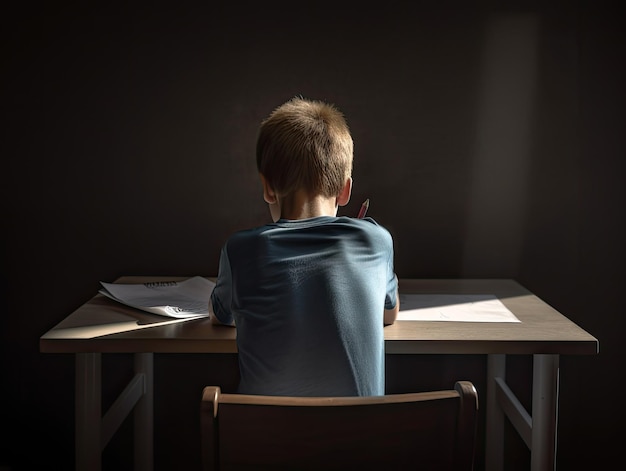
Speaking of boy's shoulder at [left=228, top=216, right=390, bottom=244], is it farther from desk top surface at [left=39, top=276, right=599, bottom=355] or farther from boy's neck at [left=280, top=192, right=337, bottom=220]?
desk top surface at [left=39, top=276, right=599, bottom=355]

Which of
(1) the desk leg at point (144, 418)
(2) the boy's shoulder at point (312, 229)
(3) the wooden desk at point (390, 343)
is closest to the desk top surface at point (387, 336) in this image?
(3) the wooden desk at point (390, 343)

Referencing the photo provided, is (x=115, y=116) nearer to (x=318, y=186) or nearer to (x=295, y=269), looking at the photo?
(x=318, y=186)

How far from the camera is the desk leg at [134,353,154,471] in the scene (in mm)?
1934

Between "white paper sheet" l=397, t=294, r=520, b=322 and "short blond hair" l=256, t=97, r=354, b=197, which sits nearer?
"short blond hair" l=256, t=97, r=354, b=197

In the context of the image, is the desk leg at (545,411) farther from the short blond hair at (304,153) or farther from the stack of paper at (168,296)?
the stack of paper at (168,296)

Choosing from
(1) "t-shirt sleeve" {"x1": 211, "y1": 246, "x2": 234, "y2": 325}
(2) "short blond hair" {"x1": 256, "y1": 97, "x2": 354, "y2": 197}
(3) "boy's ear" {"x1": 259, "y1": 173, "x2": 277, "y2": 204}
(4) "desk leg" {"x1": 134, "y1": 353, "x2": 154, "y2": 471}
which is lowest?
(4) "desk leg" {"x1": 134, "y1": 353, "x2": 154, "y2": 471}

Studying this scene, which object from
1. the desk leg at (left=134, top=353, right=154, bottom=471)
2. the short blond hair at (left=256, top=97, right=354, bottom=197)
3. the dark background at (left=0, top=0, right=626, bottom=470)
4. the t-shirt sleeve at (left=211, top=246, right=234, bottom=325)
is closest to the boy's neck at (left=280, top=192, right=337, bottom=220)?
the short blond hair at (left=256, top=97, right=354, bottom=197)

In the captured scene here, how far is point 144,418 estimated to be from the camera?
1944 mm

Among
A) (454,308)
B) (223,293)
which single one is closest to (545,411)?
(454,308)

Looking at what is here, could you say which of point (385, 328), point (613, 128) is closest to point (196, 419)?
point (385, 328)

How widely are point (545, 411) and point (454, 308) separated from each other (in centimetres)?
30

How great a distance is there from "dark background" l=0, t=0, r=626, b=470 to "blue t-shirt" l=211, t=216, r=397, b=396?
77 cm

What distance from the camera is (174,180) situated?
1.98 metres

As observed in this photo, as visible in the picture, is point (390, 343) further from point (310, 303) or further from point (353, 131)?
point (353, 131)
